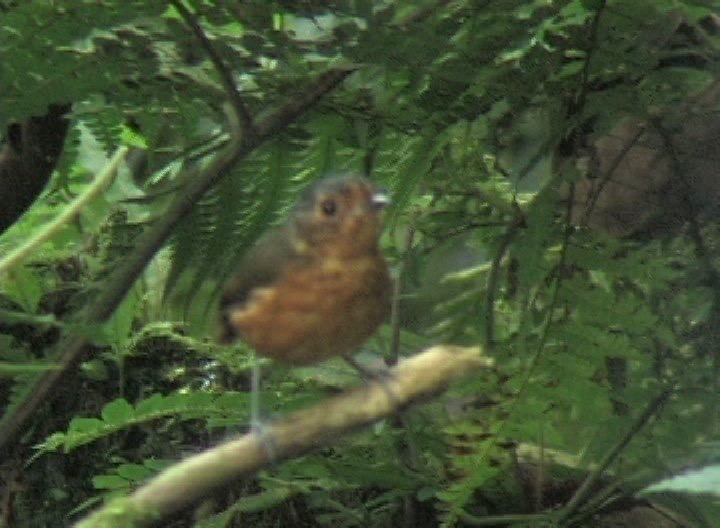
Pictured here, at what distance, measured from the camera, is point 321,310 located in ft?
3.04

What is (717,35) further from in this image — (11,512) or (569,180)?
(11,512)

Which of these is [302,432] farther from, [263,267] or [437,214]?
[437,214]

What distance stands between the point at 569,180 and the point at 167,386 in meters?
0.61

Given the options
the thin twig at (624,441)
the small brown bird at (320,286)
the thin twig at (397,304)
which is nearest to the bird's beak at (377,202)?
the small brown bird at (320,286)

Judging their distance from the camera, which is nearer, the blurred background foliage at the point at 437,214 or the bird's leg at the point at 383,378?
the bird's leg at the point at 383,378

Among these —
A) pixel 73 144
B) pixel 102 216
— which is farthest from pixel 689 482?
pixel 102 216

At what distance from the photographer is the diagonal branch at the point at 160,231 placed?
3.76 feet

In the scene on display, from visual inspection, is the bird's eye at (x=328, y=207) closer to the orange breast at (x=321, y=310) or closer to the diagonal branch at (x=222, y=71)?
the orange breast at (x=321, y=310)

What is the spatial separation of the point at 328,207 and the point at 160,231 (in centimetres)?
22

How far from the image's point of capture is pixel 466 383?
1280 millimetres

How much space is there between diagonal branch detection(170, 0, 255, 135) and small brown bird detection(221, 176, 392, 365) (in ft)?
0.45

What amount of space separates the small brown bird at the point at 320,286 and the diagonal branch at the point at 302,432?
0.05 metres

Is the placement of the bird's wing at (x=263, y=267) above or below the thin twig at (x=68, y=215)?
above

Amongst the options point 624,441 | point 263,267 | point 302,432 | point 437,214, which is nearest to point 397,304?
point 437,214
